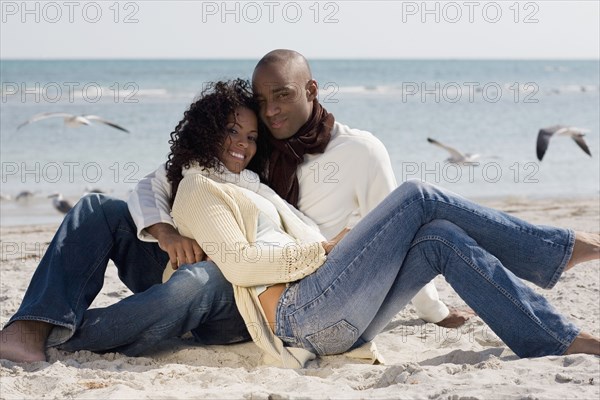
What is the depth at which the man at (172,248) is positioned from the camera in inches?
130

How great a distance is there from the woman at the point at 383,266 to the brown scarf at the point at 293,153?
1.55 feet

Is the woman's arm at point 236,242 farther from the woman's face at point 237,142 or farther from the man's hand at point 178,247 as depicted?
the woman's face at point 237,142

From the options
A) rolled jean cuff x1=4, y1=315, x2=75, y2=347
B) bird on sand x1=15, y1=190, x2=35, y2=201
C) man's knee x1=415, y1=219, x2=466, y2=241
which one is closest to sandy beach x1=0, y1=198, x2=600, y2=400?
rolled jean cuff x1=4, y1=315, x2=75, y2=347

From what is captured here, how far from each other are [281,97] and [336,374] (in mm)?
1206

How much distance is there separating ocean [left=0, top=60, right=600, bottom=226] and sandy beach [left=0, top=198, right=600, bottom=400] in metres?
1.21

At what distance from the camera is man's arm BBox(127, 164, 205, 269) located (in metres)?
3.34

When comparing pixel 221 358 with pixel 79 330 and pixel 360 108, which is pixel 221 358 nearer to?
pixel 79 330

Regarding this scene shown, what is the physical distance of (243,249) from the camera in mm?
3078

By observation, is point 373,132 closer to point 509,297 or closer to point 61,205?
point 61,205

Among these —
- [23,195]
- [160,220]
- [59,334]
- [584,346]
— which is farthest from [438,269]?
[23,195]

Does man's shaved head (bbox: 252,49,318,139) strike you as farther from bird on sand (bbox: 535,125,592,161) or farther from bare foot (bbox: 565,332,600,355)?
bird on sand (bbox: 535,125,592,161)

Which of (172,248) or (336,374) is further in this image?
(172,248)

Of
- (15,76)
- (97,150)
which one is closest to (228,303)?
(97,150)

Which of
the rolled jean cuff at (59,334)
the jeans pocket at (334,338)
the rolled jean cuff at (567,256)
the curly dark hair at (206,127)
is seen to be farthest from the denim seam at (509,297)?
the rolled jean cuff at (59,334)
